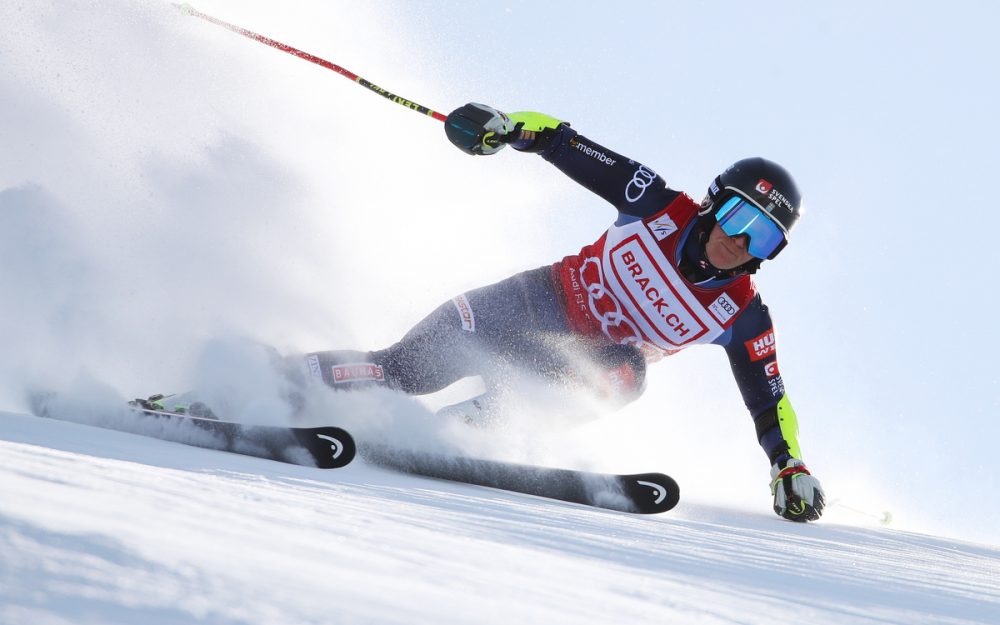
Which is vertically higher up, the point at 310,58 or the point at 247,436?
the point at 310,58

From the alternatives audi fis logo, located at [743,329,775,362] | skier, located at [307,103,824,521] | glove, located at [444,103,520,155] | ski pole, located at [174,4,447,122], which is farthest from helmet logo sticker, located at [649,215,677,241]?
ski pole, located at [174,4,447,122]

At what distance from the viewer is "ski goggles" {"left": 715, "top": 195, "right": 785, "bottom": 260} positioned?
11.8 feet

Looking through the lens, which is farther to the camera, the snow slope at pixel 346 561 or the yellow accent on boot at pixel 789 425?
the yellow accent on boot at pixel 789 425

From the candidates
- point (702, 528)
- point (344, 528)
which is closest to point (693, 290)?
point (702, 528)

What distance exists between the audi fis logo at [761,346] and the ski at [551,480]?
1060mm

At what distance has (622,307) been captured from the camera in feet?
12.9

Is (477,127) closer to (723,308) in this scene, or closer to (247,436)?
(723,308)

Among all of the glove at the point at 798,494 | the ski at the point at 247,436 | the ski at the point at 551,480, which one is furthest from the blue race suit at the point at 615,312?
the ski at the point at 247,436

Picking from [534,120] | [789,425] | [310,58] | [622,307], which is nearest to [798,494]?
[789,425]

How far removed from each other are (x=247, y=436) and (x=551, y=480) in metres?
1.03

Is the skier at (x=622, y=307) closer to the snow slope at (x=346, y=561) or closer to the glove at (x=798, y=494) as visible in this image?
the glove at (x=798, y=494)

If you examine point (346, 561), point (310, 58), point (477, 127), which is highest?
point (310, 58)

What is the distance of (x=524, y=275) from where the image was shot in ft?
13.7

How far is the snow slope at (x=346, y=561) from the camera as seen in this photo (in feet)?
2.24
